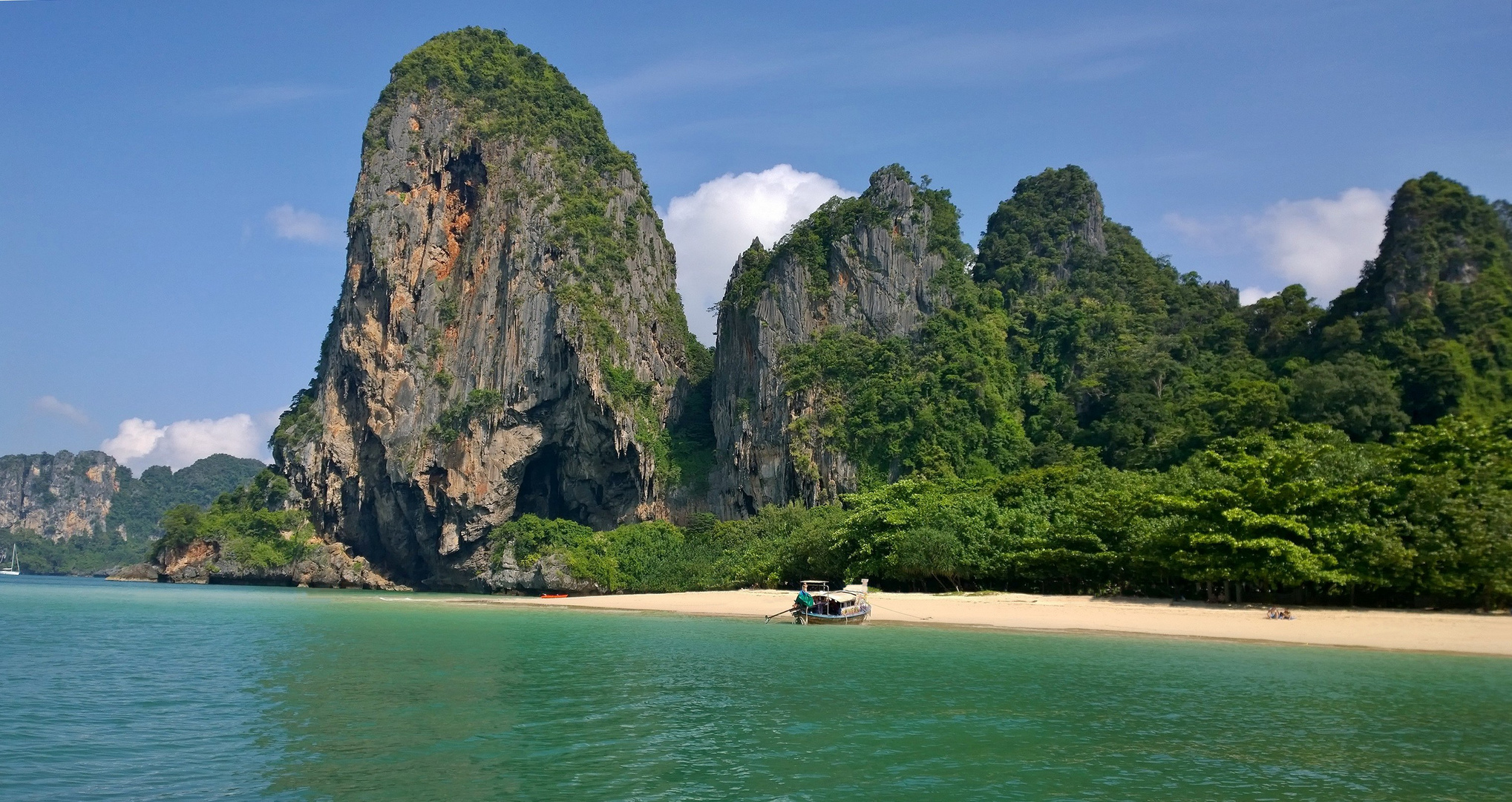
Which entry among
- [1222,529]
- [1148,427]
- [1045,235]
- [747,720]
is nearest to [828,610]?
[1222,529]

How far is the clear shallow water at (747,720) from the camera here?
11.8 m

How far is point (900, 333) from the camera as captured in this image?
221 ft

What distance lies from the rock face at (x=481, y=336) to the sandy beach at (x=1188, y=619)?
33106 millimetres

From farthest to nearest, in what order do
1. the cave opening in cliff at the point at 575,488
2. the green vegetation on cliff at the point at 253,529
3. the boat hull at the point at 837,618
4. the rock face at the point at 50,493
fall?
the rock face at the point at 50,493 < the green vegetation on cliff at the point at 253,529 < the cave opening in cliff at the point at 575,488 < the boat hull at the point at 837,618

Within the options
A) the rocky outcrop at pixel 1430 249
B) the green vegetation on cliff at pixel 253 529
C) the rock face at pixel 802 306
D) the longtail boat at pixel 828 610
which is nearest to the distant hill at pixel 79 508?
the green vegetation on cliff at pixel 253 529

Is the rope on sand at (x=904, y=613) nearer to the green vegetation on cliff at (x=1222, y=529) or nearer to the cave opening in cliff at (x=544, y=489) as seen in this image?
the green vegetation on cliff at (x=1222, y=529)

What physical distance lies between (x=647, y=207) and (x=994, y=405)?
36378 mm

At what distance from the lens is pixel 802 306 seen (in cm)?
6769

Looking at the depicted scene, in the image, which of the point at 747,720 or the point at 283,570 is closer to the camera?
the point at 747,720

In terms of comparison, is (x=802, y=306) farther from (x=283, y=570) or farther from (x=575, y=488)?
(x=283, y=570)

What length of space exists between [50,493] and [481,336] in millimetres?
123640

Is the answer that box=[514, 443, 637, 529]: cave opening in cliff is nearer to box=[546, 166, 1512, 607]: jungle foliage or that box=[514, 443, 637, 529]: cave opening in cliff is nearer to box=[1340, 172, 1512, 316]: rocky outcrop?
box=[546, 166, 1512, 607]: jungle foliage

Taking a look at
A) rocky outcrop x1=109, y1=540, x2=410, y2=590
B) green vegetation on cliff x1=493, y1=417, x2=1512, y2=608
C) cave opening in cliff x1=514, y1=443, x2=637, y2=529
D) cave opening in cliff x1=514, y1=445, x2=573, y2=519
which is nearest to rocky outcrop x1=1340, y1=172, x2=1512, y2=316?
green vegetation on cliff x1=493, y1=417, x2=1512, y2=608

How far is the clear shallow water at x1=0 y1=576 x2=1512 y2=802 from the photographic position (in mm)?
11844
